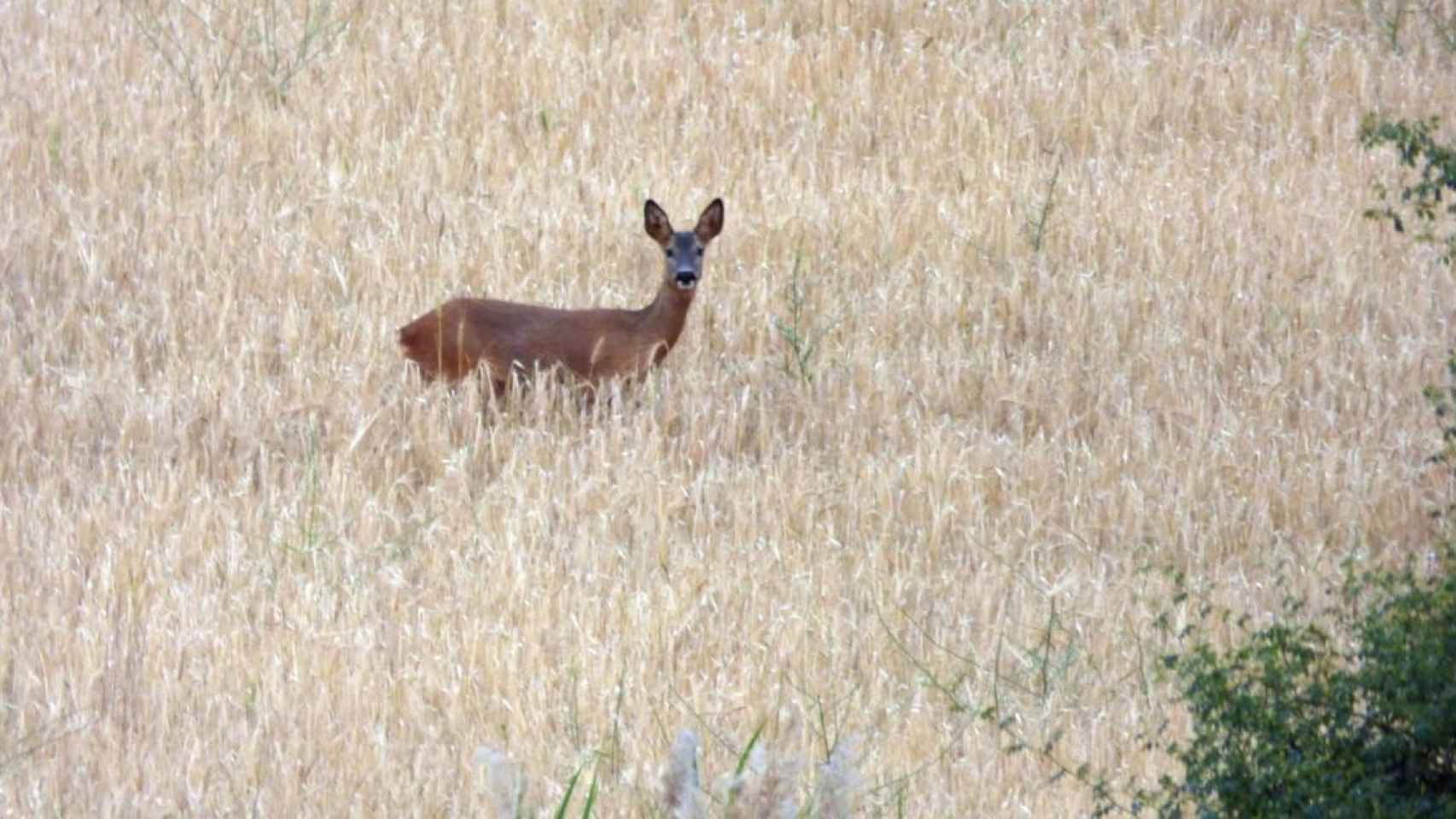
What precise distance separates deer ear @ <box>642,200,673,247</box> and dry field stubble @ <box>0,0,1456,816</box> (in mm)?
584

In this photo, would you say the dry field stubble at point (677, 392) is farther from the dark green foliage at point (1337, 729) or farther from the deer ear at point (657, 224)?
the dark green foliage at point (1337, 729)

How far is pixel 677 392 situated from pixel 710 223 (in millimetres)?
808

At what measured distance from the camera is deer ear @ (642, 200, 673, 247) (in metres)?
8.73

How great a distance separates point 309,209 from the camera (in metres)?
10.1

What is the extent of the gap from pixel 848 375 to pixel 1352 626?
4.19 meters

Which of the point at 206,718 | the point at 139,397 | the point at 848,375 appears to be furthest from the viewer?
the point at 848,375

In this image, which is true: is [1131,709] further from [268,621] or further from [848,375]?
[848,375]

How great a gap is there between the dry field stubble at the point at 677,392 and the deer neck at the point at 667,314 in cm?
26

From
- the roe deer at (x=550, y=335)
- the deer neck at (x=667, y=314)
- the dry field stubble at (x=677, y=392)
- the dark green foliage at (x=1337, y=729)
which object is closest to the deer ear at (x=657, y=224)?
the roe deer at (x=550, y=335)

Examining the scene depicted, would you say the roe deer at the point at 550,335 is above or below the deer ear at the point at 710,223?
below

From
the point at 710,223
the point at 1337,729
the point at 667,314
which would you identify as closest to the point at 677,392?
the point at 667,314

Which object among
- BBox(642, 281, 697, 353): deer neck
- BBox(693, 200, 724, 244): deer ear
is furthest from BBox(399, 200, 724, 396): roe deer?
BBox(693, 200, 724, 244): deer ear

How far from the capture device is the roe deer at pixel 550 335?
827 centimetres

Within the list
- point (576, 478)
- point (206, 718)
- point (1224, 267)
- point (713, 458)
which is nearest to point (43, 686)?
point (206, 718)
